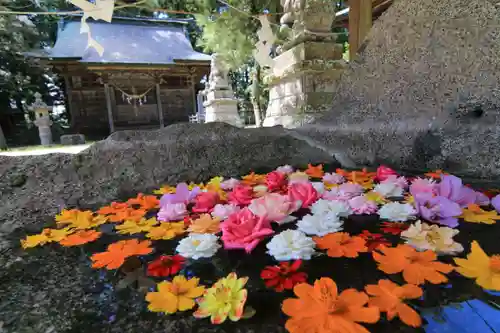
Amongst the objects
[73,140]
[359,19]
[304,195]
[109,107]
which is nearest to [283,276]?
[304,195]

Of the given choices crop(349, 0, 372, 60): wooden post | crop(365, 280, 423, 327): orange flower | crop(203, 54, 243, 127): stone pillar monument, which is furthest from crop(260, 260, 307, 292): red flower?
crop(203, 54, 243, 127): stone pillar monument

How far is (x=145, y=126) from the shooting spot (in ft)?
38.6

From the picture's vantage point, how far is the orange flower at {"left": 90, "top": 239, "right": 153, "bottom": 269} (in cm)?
67

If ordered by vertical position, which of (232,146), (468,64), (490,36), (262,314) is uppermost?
(490,36)

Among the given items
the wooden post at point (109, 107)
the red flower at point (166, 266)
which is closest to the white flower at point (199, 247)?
the red flower at point (166, 266)

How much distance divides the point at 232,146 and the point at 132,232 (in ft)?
3.07

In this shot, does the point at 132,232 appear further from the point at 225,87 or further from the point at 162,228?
the point at 225,87

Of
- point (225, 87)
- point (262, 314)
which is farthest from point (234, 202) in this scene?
point (225, 87)

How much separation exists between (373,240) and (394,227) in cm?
12

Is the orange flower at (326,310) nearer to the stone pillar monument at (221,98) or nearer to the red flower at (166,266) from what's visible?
the red flower at (166,266)

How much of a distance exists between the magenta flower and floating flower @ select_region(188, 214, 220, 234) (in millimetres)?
570

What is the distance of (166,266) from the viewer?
2.07ft

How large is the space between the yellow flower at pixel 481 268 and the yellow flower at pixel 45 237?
39.0 inches

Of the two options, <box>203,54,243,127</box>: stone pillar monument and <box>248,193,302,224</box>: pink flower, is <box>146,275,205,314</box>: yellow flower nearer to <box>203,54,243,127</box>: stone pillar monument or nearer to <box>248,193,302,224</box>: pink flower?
<box>248,193,302,224</box>: pink flower
